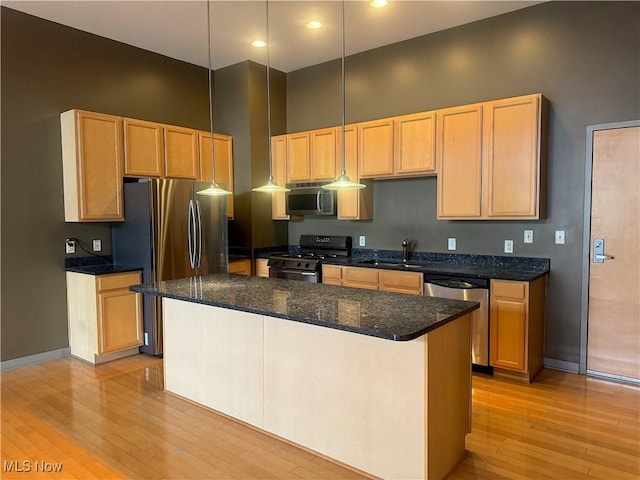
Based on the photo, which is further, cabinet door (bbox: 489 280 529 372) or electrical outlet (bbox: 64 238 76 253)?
electrical outlet (bbox: 64 238 76 253)

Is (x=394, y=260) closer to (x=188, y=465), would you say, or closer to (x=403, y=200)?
(x=403, y=200)

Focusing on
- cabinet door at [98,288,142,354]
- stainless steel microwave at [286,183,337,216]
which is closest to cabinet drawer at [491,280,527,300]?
stainless steel microwave at [286,183,337,216]

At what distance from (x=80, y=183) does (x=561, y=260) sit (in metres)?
4.43

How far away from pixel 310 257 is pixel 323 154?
3.96 feet

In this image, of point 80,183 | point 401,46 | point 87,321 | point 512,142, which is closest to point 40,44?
point 80,183

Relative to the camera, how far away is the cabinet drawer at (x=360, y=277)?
4305 mm

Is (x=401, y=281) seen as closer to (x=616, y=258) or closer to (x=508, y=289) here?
(x=508, y=289)

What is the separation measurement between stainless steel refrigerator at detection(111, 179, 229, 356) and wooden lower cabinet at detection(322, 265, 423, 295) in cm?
133

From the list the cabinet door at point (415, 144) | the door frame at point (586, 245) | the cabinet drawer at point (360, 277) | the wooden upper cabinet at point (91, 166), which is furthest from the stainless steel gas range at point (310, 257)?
the door frame at point (586, 245)

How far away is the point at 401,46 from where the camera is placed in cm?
470

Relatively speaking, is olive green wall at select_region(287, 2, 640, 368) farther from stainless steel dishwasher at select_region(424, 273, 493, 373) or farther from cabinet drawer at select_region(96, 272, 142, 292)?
cabinet drawer at select_region(96, 272, 142, 292)

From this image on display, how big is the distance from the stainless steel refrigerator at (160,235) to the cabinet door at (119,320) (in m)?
0.08

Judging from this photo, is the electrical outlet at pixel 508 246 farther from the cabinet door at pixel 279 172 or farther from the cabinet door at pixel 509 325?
the cabinet door at pixel 279 172

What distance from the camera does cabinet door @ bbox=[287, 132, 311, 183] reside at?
517 centimetres
